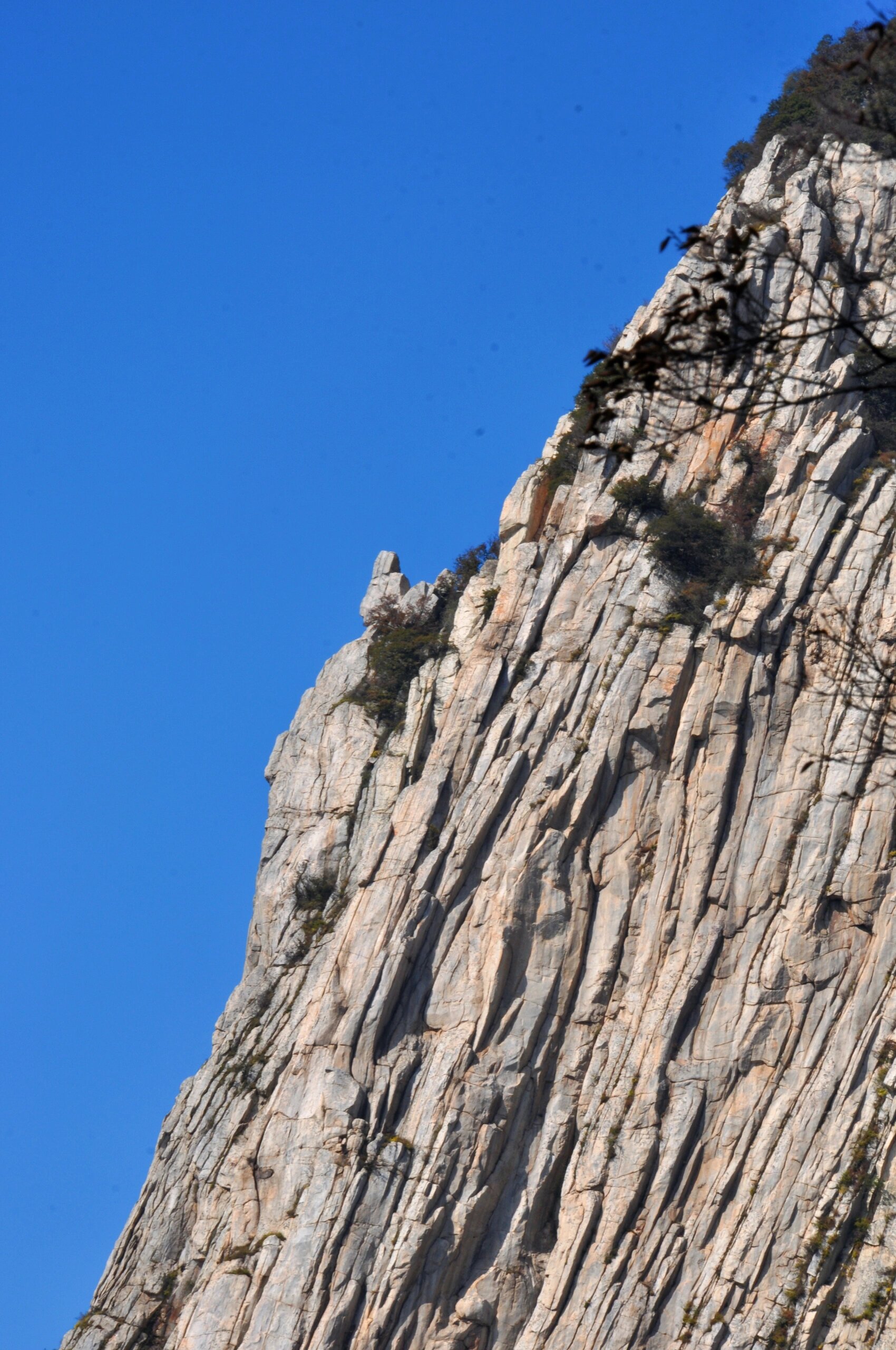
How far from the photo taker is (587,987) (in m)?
40.2

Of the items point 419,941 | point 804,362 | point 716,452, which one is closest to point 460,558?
point 716,452

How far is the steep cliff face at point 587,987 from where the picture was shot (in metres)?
36.2

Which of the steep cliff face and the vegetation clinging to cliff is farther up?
the vegetation clinging to cliff

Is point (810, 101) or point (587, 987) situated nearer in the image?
point (587, 987)

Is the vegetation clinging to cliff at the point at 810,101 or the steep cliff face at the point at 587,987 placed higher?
the vegetation clinging to cliff at the point at 810,101

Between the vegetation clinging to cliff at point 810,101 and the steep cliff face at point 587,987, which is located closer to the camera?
the steep cliff face at point 587,987

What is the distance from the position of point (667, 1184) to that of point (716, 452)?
24001 millimetres

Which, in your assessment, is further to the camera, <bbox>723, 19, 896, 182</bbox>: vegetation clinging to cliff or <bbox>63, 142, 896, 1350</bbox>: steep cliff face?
<bbox>723, 19, 896, 182</bbox>: vegetation clinging to cliff

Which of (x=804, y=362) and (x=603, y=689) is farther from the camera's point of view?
(x=804, y=362)

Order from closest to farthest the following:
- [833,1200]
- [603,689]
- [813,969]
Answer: [833,1200] → [813,969] → [603,689]

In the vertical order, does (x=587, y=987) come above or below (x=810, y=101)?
below

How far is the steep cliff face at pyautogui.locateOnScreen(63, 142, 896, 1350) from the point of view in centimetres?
3622

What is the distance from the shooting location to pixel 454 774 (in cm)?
4444

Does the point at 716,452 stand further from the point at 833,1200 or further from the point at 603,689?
the point at 833,1200
